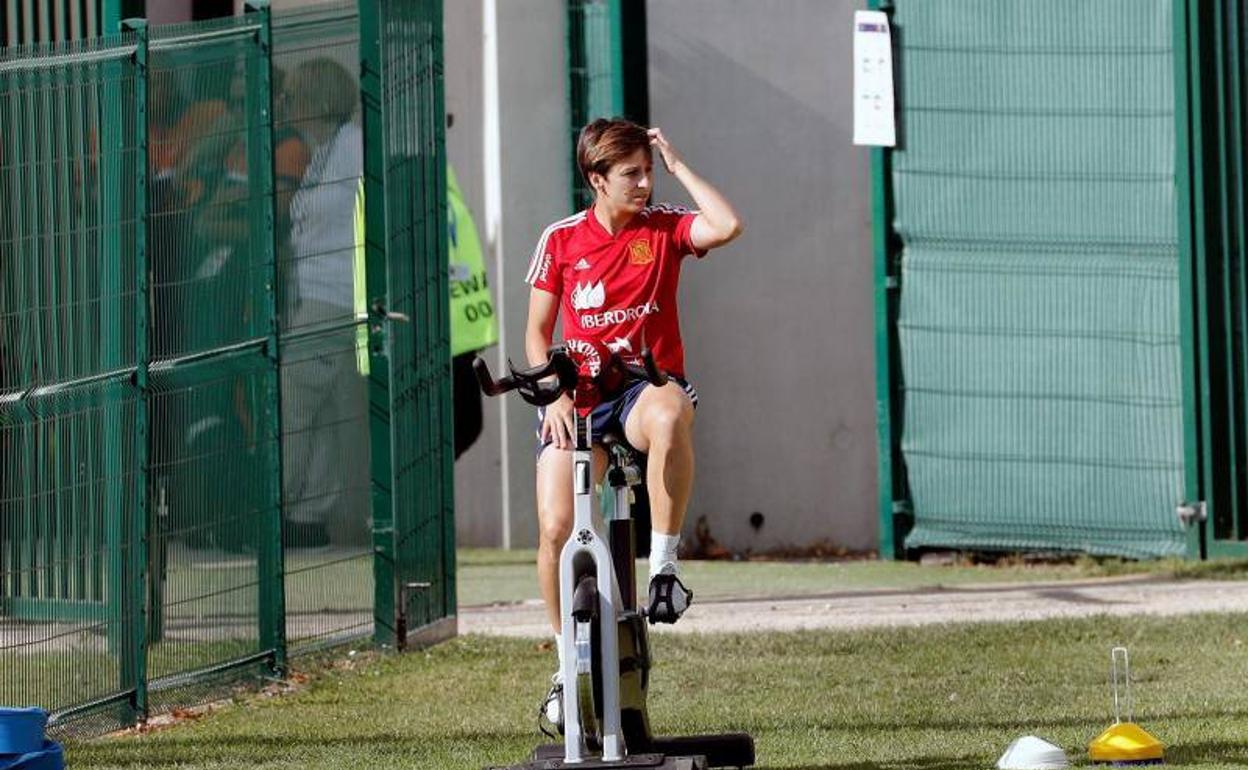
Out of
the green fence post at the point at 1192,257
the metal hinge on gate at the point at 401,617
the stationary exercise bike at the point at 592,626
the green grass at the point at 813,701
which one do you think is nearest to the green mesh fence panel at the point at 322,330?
the metal hinge on gate at the point at 401,617

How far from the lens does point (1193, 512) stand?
12742 millimetres

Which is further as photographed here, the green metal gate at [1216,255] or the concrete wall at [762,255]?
the concrete wall at [762,255]

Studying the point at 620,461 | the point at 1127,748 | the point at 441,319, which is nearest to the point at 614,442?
the point at 620,461

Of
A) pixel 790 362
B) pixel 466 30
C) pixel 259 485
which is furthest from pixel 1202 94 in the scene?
pixel 259 485

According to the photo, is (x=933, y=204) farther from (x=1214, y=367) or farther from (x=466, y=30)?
(x=466, y=30)

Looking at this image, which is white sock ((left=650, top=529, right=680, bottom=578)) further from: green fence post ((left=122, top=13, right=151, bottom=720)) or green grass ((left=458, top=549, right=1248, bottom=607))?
green grass ((left=458, top=549, right=1248, bottom=607))

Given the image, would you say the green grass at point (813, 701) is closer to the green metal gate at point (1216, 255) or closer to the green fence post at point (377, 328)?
the green fence post at point (377, 328)

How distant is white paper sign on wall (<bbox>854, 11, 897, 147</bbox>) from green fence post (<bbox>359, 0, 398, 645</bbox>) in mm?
3939

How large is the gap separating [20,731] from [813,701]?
10.5 feet

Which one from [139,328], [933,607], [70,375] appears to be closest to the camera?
[70,375]

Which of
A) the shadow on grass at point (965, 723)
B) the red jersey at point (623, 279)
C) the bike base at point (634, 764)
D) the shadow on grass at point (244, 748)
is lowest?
the shadow on grass at point (244, 748)

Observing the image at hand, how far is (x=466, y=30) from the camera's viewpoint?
1519 cm

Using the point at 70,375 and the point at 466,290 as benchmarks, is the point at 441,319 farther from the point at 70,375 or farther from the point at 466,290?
the point at 466,290

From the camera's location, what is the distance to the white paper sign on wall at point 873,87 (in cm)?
1341
